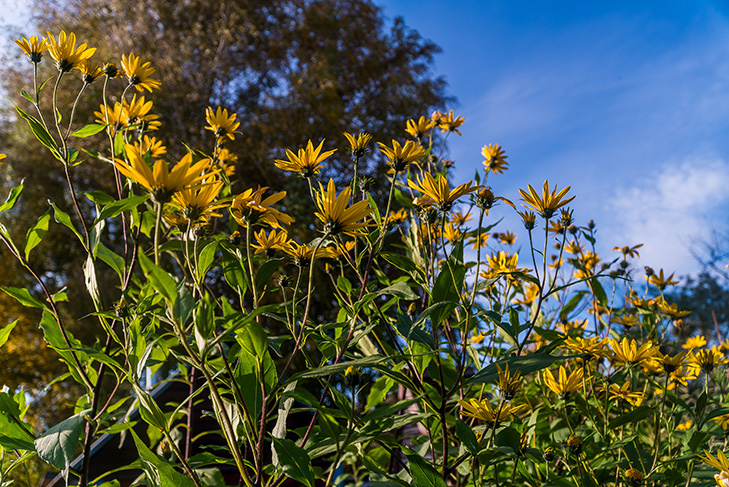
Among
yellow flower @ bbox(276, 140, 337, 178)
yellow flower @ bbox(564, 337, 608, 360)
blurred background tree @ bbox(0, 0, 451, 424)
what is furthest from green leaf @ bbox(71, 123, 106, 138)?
blurred background tree @ bbox(0, 0, 451, 424)

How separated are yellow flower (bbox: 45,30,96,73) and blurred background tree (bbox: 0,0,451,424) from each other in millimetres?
3869

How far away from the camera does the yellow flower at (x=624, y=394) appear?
0.83 m

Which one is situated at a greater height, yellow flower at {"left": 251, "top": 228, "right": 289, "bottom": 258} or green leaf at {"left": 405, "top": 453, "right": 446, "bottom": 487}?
yellow flower at {"left": 251, "top": 228, "right": 289, "bottom": 258}

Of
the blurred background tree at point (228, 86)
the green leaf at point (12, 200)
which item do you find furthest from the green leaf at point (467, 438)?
the blurred background tree at point (228, 86)

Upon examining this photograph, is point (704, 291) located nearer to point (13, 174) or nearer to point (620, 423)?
point (620, 423)

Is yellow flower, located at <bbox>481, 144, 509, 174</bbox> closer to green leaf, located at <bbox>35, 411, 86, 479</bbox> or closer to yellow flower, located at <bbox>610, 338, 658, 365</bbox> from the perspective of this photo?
yellow flower, located at <bbox>610, 338, 658, 365</bbox>

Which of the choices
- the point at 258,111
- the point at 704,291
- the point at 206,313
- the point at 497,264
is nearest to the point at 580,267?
the point at 497,264

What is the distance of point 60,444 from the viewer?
55cm

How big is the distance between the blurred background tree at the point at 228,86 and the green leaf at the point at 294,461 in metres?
4.29

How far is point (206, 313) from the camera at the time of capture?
42cm

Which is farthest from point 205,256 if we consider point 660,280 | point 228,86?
point 228,86

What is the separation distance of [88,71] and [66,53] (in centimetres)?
5

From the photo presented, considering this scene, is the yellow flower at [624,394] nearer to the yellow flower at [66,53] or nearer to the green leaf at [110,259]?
the green leaf at [110,259]

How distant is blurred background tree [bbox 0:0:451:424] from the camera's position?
5.14 meters
